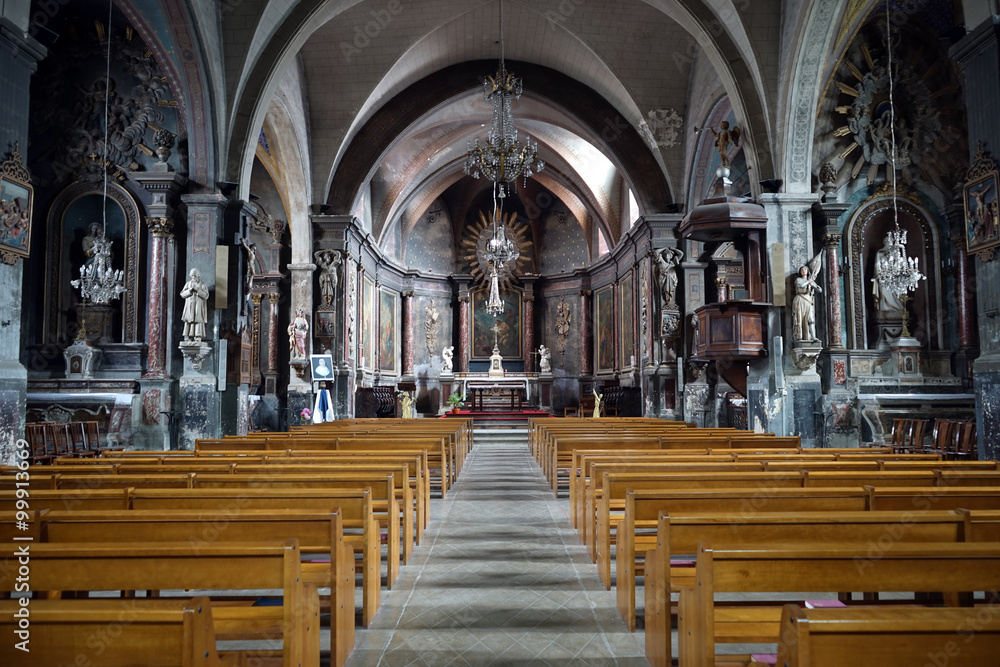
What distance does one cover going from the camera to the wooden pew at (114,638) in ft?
4.23

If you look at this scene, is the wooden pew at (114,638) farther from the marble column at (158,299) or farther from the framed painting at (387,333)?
the framed painting at (387,333)

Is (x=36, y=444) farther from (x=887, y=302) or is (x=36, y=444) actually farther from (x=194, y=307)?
(x=887, y=302)

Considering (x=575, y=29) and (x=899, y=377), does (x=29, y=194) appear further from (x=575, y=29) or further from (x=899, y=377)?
(x=899, y=377)

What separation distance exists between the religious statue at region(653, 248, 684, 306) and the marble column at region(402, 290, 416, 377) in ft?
32.4

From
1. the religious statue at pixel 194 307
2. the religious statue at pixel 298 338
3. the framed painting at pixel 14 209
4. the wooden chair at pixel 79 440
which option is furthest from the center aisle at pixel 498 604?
the religious statue at pixel 298 338

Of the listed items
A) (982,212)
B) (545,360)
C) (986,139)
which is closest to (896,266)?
(982,212)

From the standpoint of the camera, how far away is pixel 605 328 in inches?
851

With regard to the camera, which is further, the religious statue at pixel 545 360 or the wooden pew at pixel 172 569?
the religious statue at pixel 545 360

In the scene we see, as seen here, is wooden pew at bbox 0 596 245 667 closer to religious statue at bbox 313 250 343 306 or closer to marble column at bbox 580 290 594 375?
religious statue at bbox 313 250 343 306

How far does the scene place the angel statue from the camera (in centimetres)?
977

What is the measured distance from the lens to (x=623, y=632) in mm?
2902

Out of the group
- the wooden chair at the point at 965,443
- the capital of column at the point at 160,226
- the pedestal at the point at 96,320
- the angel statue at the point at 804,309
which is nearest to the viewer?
the wooden chair at the point at 965,443

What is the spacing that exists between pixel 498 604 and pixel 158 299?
8.81 m

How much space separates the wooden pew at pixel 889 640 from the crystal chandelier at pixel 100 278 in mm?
10111
